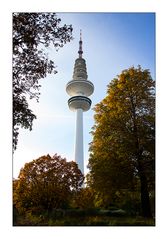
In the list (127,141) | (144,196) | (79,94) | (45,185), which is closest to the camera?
(144,196)

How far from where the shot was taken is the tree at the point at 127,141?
38.8 ft

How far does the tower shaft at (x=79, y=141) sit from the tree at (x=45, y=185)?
25332 millimetres

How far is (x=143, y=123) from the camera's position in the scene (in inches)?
481

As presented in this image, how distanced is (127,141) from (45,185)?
3597 millimetres

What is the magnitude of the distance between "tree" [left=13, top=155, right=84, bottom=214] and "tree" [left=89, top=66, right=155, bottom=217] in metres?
1.59

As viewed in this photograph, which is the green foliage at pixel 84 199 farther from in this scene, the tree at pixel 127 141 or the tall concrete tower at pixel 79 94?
the tall concrete tower at pixel 79 94

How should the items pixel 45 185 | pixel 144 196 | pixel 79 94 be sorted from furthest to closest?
pixel 79 94 < pixel 45 185 < pixel 144 196

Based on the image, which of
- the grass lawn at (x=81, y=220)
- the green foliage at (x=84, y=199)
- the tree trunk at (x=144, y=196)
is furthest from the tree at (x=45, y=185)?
the tree trunk at (x=144, y=196)

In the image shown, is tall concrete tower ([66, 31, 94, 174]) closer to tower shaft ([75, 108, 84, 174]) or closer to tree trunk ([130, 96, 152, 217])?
tower shaft ([75, 108, 84, 174])

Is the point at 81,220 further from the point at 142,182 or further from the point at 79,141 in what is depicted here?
the point at 79,141

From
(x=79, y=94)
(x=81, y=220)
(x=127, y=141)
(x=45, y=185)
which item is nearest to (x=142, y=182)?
(x=127, y=141)

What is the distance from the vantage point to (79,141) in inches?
1693

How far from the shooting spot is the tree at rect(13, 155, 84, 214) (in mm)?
12323
